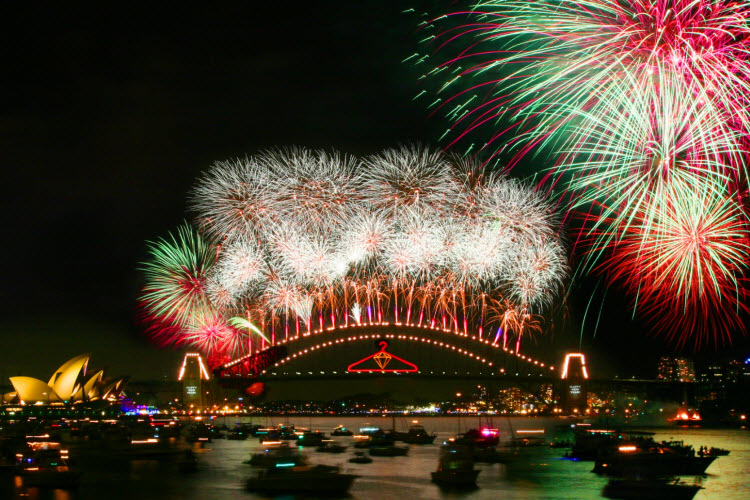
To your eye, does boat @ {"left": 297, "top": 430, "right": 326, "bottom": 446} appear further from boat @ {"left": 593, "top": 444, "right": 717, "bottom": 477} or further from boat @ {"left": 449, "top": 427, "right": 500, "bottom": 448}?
boat @ {"left": 593, "top": 444, "right": 717, "bottom": 477}

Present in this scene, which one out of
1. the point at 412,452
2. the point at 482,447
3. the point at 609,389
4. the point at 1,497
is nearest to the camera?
the point at 1,497

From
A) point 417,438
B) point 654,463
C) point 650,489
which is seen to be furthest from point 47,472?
point 417,438

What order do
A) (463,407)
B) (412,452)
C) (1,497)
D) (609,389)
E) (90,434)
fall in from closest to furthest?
(1,497) → (412,452) → (90,434) → (609,389) → (463,407)

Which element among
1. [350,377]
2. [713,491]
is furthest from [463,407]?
[713,491]

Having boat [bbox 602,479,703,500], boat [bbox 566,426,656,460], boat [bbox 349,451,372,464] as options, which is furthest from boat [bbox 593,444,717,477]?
boat [bbox 349,451,372,464]

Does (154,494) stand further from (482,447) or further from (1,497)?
(482,447)

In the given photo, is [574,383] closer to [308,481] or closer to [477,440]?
[477,440]
